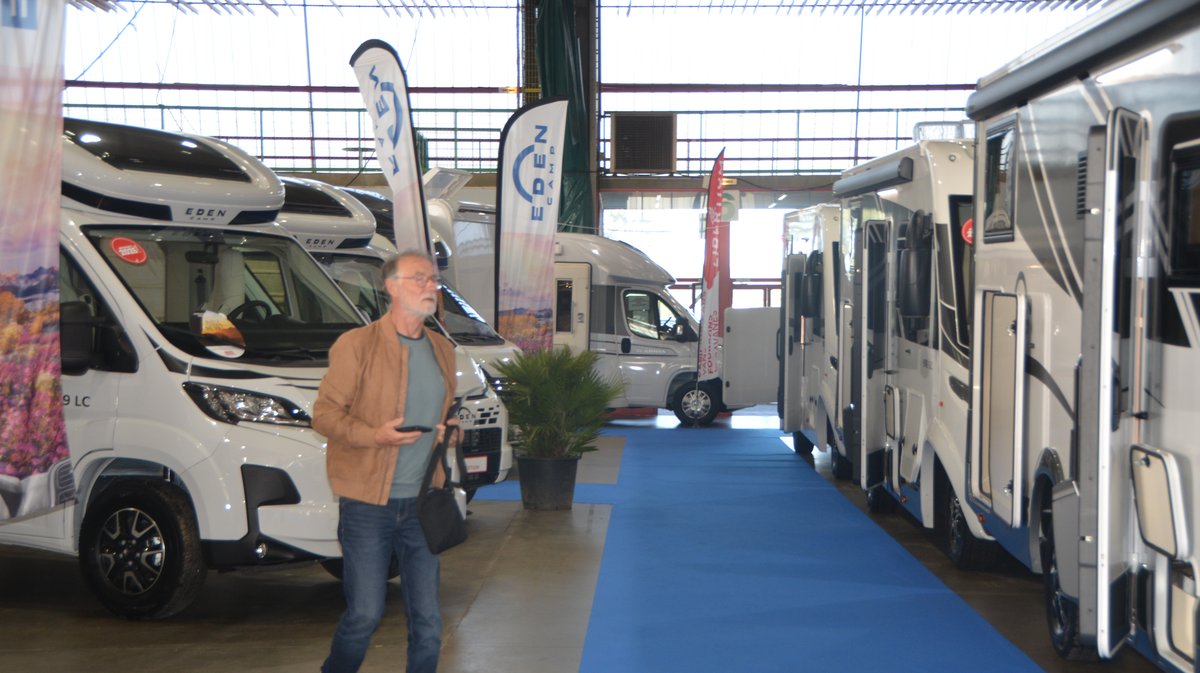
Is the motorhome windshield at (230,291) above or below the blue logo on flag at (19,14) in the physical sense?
below

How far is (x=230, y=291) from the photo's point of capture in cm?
785

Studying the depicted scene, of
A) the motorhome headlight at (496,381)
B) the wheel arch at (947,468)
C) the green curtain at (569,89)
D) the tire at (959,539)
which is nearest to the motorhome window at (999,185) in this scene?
the wheel arch at (947,468)

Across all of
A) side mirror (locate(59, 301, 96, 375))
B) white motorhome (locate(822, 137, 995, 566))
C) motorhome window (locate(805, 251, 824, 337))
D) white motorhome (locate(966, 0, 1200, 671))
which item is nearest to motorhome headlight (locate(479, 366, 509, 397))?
white motorhome (locate(822, 137, 995, 566))

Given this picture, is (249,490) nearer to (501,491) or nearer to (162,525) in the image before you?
(162,525)

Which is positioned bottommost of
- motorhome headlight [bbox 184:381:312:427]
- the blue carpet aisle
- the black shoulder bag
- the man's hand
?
the blue carpet aisle

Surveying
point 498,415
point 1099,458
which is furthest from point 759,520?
point 1099,458

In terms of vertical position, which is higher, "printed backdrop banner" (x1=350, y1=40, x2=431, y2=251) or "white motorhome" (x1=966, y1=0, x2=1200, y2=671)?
"printed backdrop banner" (x1=350, y1=40, x2=431, y2=251)

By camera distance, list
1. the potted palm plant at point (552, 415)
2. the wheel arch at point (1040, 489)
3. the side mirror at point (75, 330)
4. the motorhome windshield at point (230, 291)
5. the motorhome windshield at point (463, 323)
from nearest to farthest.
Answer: the wheel arch at point (1040, 489)
the side mirror at point (75, 330)
the motorhome windshield at point (230, 291)
the potted palm plant at point (552, 415)
the motorhome windshield at point (463, 323)

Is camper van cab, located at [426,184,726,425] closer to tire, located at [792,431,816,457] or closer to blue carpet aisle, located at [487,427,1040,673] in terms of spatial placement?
tire, located at [792,431,816,457]

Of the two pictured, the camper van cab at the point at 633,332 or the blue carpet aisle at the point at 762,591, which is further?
the camper van cab at the point at 633,332

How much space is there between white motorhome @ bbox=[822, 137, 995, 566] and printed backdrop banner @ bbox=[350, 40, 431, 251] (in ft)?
11.5

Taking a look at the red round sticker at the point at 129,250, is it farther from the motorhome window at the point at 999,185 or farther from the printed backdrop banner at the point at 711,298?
the printed backdrop banner at the point at 711,298

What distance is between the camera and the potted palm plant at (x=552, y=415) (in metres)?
10.9

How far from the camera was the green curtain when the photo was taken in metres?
21.2
